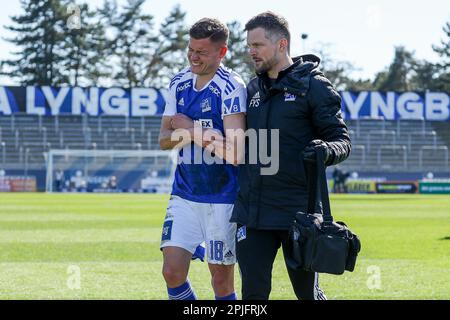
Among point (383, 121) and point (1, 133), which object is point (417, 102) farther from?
point (1, 133)

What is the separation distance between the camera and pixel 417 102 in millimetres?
62500

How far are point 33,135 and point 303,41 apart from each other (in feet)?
67.8

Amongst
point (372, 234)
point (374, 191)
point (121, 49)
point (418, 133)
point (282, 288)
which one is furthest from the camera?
point (121, 49)

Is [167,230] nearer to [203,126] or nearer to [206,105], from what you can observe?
[203,126]

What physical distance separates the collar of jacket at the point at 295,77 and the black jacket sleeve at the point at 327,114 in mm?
62

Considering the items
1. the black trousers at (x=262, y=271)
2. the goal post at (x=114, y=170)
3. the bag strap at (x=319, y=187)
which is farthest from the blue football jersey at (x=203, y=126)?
the goal post at (x=114, y=170)

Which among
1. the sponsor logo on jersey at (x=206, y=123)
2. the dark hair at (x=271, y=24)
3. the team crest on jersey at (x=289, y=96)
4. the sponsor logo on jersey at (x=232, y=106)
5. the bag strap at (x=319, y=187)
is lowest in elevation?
the bag strap at (x=319, y=187)

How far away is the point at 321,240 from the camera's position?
540cm

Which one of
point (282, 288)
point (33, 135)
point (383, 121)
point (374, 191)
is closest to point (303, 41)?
point (383, 121)

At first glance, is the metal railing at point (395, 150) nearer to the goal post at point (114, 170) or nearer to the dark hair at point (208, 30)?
the goal post at point (114, 170)

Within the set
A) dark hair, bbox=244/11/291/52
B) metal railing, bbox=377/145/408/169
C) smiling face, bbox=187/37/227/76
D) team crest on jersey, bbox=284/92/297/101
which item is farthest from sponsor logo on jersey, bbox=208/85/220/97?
metal railing, bbox=377/145/408/169

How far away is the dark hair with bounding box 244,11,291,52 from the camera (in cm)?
598

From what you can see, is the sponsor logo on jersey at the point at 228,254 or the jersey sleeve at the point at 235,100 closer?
the jersey sleeve at the point at 235,100

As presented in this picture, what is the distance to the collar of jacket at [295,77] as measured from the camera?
5859 millimetres
